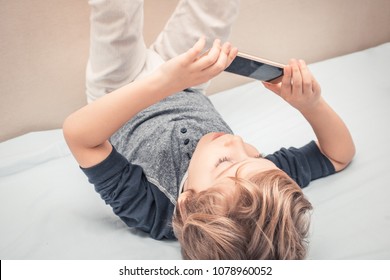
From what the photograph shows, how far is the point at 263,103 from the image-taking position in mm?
1229

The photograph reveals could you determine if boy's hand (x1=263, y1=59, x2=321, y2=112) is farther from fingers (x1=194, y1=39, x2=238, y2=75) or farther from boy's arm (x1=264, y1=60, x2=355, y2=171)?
fingers (x1=194, y1=39, x2=238, y2=75)

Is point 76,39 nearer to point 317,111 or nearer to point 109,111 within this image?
point 109,111

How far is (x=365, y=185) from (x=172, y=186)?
418 mm

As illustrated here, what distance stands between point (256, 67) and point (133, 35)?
33cm

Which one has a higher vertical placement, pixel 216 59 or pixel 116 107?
pixel 216 59

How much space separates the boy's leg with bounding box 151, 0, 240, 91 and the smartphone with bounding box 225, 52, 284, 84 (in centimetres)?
28

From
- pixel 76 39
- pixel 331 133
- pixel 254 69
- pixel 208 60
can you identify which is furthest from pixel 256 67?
pixel 76 39

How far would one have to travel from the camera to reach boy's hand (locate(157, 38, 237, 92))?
71cm

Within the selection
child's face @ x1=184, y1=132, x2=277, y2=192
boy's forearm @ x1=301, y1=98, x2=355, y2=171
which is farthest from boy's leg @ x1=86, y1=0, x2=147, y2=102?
boy's forearm @ x1=301, y1=98, x2=355, y2=171

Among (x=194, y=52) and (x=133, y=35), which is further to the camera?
(x=133, y=35)

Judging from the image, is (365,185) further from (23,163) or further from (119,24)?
(23,163)

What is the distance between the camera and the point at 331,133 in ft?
3.01

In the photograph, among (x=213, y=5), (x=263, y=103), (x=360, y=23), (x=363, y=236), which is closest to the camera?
(x=363, y=236)
